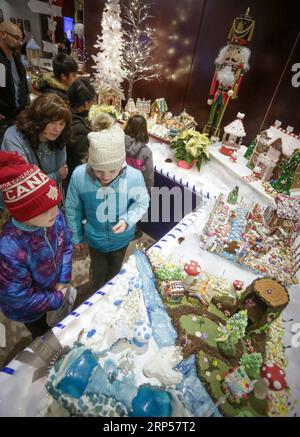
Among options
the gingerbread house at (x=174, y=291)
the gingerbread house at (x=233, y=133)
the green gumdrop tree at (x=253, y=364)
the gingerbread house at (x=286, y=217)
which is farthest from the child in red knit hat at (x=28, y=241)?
the gingerbread house at (x=233, y=133)

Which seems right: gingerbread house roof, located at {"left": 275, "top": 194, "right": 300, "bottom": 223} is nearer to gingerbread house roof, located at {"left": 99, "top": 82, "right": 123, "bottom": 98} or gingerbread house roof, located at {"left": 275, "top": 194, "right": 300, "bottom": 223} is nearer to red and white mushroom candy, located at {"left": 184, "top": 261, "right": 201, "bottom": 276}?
red and white mushroom candy, located at {"left": 184, "top": 261, "right": 201, "bottom": 276}

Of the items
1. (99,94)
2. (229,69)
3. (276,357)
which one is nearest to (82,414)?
(276,357)

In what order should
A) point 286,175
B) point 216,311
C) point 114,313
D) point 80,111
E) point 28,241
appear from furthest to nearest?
point 286,175
point 80,111
point 216,311
point 114,313
point 28,241

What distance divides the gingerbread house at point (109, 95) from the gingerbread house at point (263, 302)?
350 cm

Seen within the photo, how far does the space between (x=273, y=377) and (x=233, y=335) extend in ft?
0.73

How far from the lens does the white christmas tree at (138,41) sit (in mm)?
3596

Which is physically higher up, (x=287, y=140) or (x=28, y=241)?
(x=287, y=140)

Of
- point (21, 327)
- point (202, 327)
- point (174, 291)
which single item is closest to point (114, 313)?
point (174, 291)

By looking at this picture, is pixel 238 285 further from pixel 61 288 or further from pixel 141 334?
pixel 61 288

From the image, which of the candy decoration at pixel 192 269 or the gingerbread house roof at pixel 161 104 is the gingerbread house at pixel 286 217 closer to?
the candy decoration at pixel 192 269

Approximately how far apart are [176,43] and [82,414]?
407cm

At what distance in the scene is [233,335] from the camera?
125cm

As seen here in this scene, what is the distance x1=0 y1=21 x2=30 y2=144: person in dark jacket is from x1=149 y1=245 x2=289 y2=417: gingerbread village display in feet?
8.43

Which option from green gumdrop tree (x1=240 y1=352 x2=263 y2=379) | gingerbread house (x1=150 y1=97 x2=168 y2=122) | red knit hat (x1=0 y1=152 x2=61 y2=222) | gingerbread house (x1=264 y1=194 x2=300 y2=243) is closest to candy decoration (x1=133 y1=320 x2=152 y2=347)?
green gumdrop tree (x1=240 y1=352 x2=263 y2=379)
